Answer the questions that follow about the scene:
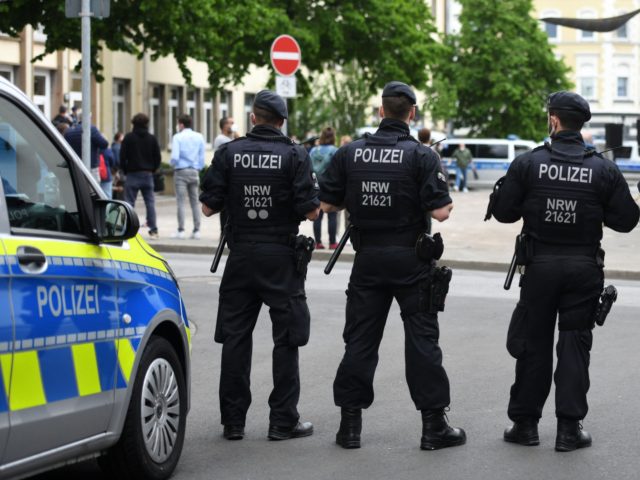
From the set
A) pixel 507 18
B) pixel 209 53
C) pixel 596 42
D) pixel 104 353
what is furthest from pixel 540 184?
pixel 596 42

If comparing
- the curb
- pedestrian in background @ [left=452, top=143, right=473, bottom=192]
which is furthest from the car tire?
pedestrian in background @ [left=452, top=143, right=473, bottom=192]

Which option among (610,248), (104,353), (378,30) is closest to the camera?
(104,353)

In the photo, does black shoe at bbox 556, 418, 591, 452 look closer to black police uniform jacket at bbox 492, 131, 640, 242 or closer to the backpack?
black police uniform jacket at bbox 492, 131, 640, 242

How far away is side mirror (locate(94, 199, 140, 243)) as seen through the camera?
589cm

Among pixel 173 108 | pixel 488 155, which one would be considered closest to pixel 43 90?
pixel 173 108

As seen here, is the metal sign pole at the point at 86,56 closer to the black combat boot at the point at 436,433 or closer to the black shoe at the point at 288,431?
the black shoe at the point at 288,431

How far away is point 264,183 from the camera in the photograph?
750 centimetres

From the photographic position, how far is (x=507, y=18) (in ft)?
230

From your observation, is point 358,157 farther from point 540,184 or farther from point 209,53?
point 209,53

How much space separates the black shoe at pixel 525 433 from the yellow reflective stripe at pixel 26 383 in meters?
2.90

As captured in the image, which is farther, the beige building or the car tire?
the beige building

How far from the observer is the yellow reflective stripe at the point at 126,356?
598 cm

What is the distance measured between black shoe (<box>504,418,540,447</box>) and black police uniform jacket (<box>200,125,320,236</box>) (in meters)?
1.46

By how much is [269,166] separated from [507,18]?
64.0m
